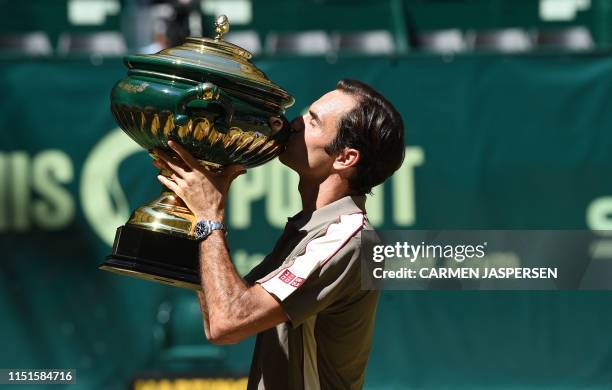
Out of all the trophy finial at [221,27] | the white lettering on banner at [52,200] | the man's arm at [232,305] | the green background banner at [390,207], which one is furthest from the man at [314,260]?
the white lettering on banner at [52,200]

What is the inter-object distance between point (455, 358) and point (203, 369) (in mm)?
1256

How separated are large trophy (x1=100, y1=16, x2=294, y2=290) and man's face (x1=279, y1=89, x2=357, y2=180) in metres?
0.05

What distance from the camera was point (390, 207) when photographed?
5609 mm

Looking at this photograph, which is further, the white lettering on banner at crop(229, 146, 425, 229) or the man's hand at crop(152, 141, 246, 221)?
the white lettering on banner at crop(229, 146, 425, 229)

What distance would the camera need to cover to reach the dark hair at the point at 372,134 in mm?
2643

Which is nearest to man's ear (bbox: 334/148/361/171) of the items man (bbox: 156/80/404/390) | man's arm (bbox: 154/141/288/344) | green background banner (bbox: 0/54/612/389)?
man (bbox: 156/80/404/390)

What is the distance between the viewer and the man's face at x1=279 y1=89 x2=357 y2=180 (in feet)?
8.80

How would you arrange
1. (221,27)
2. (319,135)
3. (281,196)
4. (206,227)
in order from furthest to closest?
(281,196), (221,27), (319,135), (206,227)

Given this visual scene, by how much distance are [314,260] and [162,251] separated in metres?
0.40

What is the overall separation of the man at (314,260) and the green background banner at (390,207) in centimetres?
279

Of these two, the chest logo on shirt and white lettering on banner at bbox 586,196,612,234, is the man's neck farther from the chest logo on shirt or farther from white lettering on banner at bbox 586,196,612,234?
white lettering on banner at bbox 586,196,612,234

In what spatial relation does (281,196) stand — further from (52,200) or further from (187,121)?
(187,121)

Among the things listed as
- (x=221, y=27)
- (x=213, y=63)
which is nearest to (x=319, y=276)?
(x=213, y=63)

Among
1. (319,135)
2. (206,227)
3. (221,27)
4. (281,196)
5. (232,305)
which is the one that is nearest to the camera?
(232,305)
